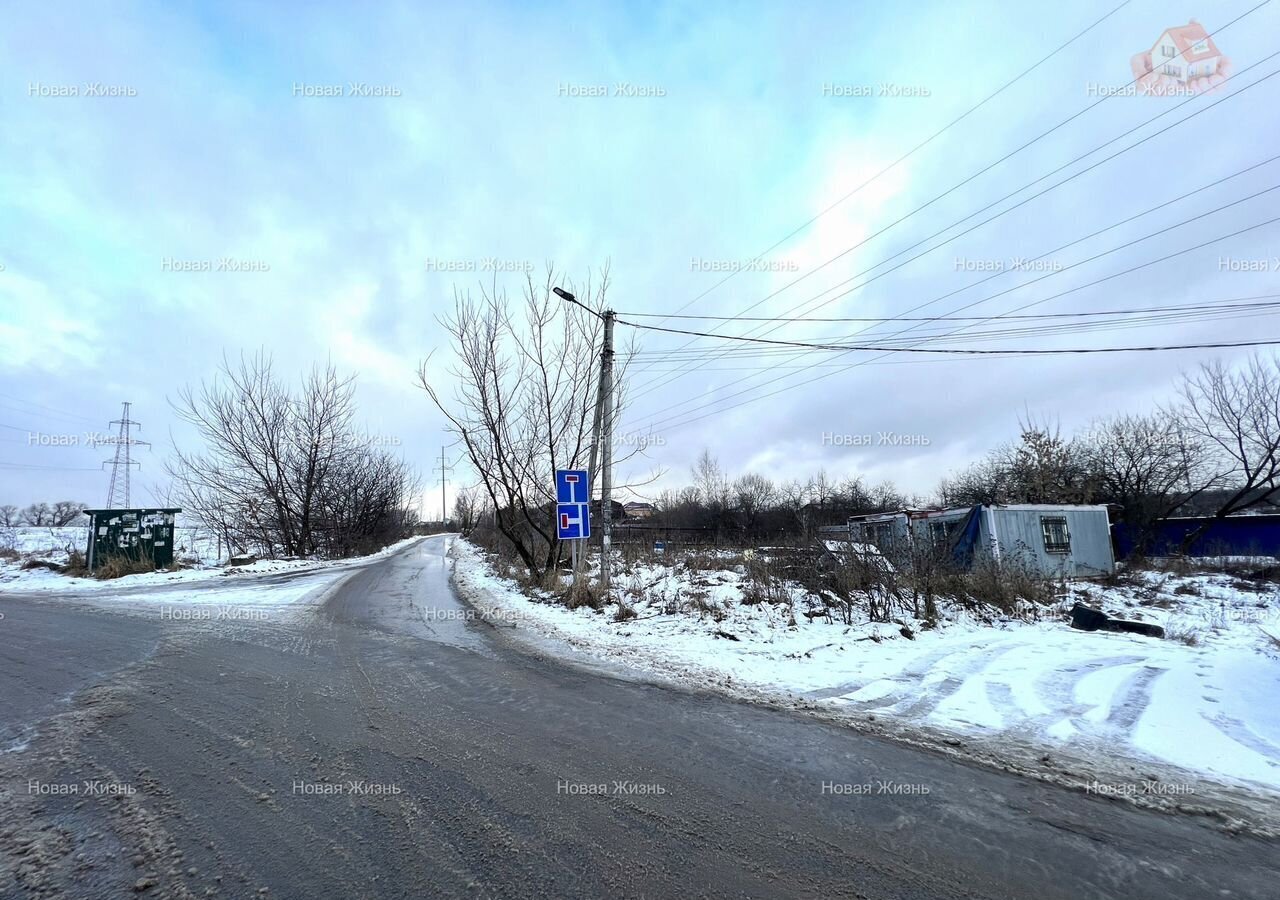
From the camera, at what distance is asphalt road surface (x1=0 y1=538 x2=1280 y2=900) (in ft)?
7.93

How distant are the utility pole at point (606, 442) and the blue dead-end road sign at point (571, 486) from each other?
458 millimetres

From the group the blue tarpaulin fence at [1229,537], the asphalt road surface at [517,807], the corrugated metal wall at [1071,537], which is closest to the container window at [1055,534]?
the corrugated metal wall at [1071,537]

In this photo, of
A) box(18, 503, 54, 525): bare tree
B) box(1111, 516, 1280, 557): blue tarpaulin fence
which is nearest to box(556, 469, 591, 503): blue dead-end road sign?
box(1111, 516, 1280, 557): blue tarpaulin fence

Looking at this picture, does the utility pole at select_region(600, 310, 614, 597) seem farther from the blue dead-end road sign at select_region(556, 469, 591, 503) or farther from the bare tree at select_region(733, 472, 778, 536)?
the bare tree at select_region(733, 472, 778, 536)

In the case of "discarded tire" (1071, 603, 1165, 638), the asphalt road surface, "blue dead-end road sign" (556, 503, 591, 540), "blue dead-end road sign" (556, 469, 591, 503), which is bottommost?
"discarded tire" (1071, 603, 1165, 638)

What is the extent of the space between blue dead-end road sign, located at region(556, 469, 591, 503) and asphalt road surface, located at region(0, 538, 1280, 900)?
6.40 metres

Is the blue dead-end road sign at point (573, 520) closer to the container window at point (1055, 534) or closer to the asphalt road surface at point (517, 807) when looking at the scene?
the asphalt road surface at point (517, 807)

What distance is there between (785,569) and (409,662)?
705cm

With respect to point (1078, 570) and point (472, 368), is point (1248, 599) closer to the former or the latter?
point (1078, 570)

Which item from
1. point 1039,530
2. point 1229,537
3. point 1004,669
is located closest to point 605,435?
point 1004,669

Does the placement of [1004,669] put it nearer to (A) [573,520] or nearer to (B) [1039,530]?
(A) [573,520]

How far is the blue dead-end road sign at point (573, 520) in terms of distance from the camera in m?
11.4

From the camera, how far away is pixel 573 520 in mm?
11523

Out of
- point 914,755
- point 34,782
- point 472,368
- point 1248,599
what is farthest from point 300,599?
point 1248,599
